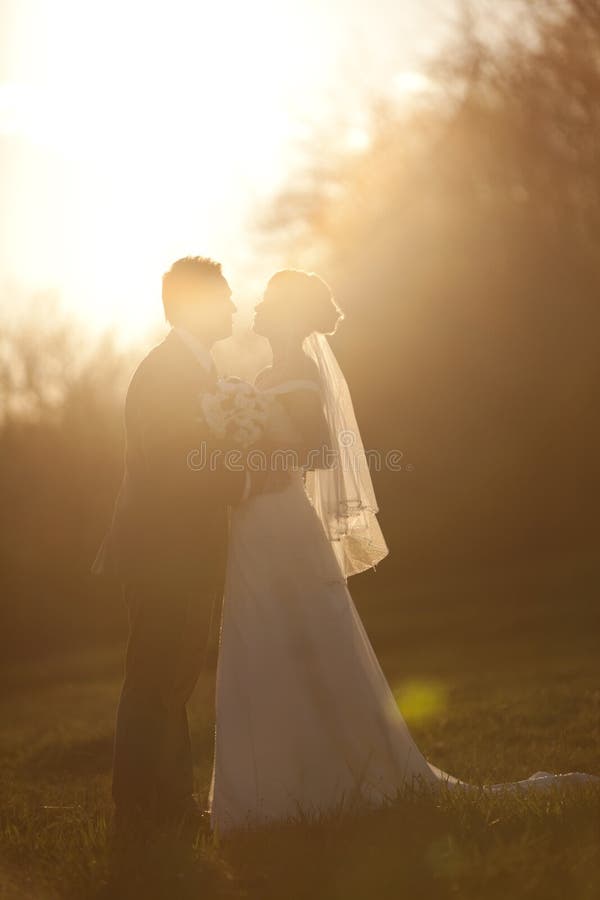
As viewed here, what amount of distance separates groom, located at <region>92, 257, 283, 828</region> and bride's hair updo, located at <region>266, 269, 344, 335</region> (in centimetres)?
74

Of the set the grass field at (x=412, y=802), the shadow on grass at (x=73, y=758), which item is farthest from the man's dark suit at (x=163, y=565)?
the shadow on grass at (x=73, y=758)

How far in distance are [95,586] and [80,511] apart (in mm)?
2621

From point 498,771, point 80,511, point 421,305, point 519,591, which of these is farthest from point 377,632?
point 498,771

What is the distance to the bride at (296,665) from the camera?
5.93 metres

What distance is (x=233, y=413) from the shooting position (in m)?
6.09

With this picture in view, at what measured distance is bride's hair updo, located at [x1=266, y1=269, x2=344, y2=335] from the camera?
6.76m

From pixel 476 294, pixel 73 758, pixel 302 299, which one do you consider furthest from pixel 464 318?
pixel 302 299

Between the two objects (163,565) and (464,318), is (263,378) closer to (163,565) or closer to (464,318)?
(163,565)

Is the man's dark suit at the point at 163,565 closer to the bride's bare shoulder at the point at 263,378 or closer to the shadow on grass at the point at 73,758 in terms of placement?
the bride's bare shoulder at the point at 263,378

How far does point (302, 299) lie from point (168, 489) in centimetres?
147

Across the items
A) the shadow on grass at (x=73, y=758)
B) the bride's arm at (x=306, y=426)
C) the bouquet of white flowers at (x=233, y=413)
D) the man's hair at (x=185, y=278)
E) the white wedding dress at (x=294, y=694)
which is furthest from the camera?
the shadow on grass at (x=73, y=758)

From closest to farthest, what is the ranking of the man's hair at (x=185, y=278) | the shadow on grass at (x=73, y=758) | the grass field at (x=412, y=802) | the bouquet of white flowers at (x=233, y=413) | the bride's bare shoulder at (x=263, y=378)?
the grass field at (x=412, y=802), the bouquet of white flowers at (x=233, y=413), the man's hair at (x=185, y=278), the bride's bare shoulder at (x=263, y=378), the shadow on grass at (x=73, y=758)

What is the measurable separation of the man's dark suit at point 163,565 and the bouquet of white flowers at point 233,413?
7 cm

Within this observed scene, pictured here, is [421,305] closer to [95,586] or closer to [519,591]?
[519,591]
